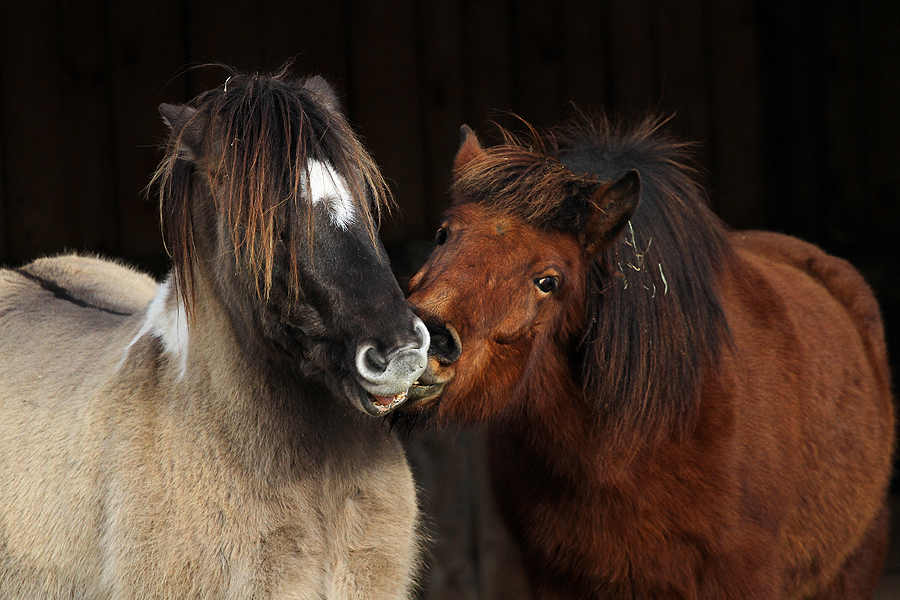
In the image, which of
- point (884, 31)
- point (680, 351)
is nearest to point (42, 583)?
point (680, 351)

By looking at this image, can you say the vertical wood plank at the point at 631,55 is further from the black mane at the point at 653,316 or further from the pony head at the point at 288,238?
the pony head at the point at 288,238

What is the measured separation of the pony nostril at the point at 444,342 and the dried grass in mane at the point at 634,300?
481mm

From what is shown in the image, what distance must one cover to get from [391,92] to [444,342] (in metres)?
3.17

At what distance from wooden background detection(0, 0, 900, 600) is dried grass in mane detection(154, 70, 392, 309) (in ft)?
8.90

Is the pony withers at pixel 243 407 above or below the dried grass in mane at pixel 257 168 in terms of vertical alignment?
below

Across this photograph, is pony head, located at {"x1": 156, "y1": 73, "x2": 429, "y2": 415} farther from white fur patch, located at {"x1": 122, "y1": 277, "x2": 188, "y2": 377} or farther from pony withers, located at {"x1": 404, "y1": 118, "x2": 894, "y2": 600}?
pony withers, located at {"x1": 404, "y1": 118, "x2": 894, "y2": 600}

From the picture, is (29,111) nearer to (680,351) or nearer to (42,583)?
(42,583)

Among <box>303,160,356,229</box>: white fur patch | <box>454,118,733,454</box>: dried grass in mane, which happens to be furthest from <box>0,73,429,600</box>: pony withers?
<box>454,118,733,454</box>: dried grass in mane

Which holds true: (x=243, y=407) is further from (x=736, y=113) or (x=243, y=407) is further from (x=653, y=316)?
(x=736, y=113)

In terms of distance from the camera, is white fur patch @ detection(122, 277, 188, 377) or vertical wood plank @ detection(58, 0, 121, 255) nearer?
white fur patch @ detection(122, 277, 188, 377)

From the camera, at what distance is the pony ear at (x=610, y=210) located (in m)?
2.40

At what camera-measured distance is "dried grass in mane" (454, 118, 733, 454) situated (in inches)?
99.0

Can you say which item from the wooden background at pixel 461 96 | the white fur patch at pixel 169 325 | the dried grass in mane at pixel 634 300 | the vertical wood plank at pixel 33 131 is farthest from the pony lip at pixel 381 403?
the vertical wood plank at pixel 33 131

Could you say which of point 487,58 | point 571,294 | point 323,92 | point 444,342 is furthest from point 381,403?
point 487,58
